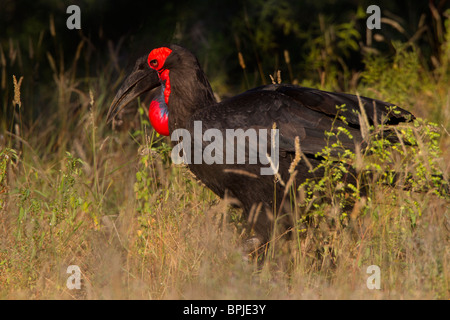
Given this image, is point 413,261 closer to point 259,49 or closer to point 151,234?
point 151,234

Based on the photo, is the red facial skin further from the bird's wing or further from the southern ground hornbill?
the bird's wing

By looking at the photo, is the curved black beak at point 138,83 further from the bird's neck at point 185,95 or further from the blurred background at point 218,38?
the blurred background at point 218,38

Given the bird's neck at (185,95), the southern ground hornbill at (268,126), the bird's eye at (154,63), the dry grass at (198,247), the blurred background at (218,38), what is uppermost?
the blurred background at (218,38)

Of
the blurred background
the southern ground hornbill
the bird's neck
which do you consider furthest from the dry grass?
the blurred background

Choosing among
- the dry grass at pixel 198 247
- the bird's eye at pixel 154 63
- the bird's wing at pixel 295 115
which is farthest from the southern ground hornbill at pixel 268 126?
the bird's eye at pixel 154 63

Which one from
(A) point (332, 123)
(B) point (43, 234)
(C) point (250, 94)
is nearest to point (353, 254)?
(A) point (332, 123)

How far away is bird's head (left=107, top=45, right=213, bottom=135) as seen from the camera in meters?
4.34

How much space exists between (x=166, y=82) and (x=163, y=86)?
8cm

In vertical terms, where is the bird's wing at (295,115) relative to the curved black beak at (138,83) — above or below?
below

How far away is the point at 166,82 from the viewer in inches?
175

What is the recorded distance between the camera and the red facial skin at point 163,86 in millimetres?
4406

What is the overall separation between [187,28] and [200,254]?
3725 mm

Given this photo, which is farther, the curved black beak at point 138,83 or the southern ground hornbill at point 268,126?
the curved black beak at point 138,83

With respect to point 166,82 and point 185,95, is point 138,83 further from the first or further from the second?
point 185,95
